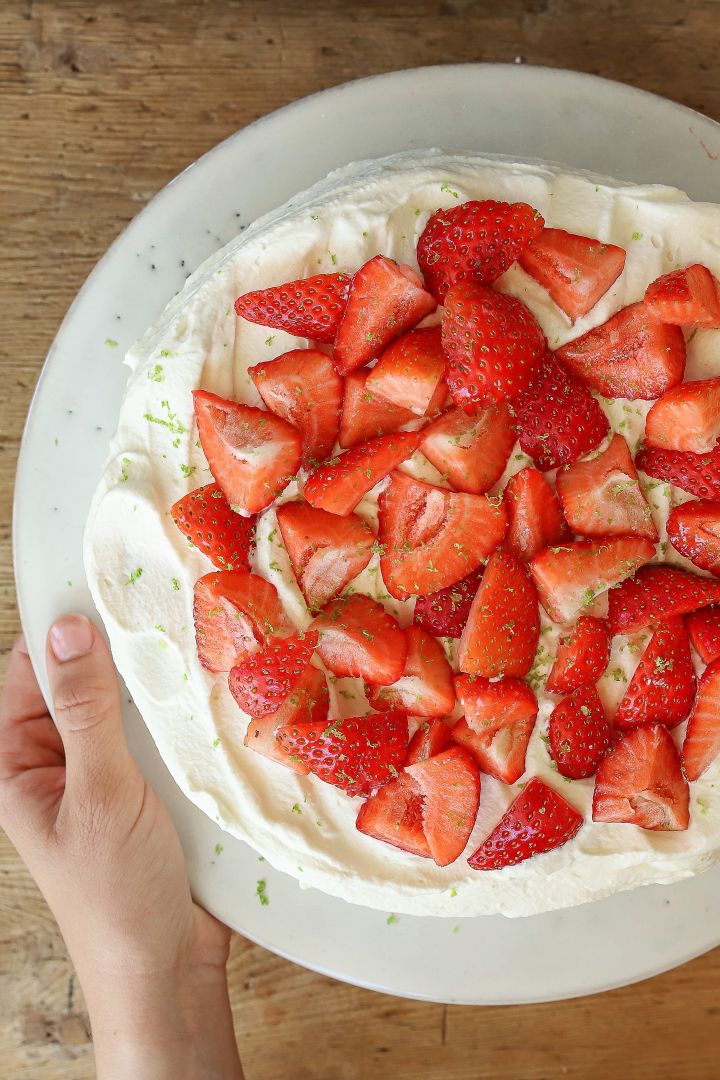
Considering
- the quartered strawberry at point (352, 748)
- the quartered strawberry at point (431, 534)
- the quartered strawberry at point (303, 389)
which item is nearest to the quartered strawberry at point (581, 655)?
the quartered strawberry at point (431, 534)

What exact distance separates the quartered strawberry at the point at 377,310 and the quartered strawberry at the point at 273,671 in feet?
2.00

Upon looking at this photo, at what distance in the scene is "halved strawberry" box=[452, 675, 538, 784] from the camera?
2.03 m

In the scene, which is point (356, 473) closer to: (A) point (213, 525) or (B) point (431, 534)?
(B) point (431, 534)

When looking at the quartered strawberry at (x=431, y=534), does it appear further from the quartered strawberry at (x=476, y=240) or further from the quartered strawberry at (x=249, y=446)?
the quartered strawberry at (x=476, y=240)

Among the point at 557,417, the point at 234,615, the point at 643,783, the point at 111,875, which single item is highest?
the point at 557,417

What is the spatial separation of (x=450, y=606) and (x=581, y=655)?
1.02ft

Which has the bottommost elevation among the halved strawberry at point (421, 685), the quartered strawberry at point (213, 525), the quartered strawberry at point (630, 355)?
the halved strawberry at point (421, 685)

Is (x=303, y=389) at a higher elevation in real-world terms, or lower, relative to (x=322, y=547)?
higher

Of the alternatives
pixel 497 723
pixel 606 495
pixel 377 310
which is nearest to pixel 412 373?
pixel 377 310

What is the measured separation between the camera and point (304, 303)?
197 centimetres

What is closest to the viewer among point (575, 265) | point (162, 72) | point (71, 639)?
point (575, 265)

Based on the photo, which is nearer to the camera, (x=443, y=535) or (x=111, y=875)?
(x=443, y=535)

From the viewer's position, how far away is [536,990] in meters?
2.54

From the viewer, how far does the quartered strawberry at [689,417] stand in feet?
6.37
